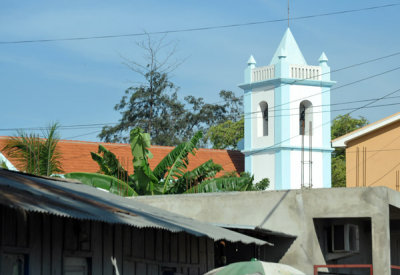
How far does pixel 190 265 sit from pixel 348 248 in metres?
3.97

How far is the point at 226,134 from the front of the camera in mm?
49281

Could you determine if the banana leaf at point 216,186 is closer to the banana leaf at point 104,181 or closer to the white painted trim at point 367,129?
the banana leaf at point 104,181

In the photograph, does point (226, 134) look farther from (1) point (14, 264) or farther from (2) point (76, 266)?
(1) point (14, 264)

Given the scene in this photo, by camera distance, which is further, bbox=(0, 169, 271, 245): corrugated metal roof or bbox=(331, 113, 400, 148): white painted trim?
bbox=(331, 113, 400, 148): white painted trim

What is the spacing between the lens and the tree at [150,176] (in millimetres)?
23391

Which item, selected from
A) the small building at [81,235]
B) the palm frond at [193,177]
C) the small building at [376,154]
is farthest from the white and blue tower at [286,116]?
the small building at [81,235]

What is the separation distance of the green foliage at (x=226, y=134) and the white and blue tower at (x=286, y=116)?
6.99 meters

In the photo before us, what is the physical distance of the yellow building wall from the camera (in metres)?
26.7

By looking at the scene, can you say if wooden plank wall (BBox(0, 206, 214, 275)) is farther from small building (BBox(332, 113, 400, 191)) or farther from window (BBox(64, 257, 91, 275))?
small building (BBox(332, 113, 400, 191))

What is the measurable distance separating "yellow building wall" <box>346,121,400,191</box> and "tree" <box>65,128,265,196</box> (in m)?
4.21

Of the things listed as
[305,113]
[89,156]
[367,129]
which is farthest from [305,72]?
[367,129]

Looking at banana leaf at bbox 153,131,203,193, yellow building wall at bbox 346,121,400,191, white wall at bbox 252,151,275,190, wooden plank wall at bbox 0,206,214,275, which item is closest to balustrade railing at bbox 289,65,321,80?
white wall at bbox 252,151,275,190

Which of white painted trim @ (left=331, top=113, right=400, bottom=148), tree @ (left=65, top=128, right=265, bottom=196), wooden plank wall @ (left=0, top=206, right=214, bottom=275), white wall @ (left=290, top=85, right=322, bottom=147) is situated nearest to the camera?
wooden plank wall @ (left=0, top=206, right=214, bottom=275)

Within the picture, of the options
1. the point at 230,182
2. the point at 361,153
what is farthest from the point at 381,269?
the point at 361,153
